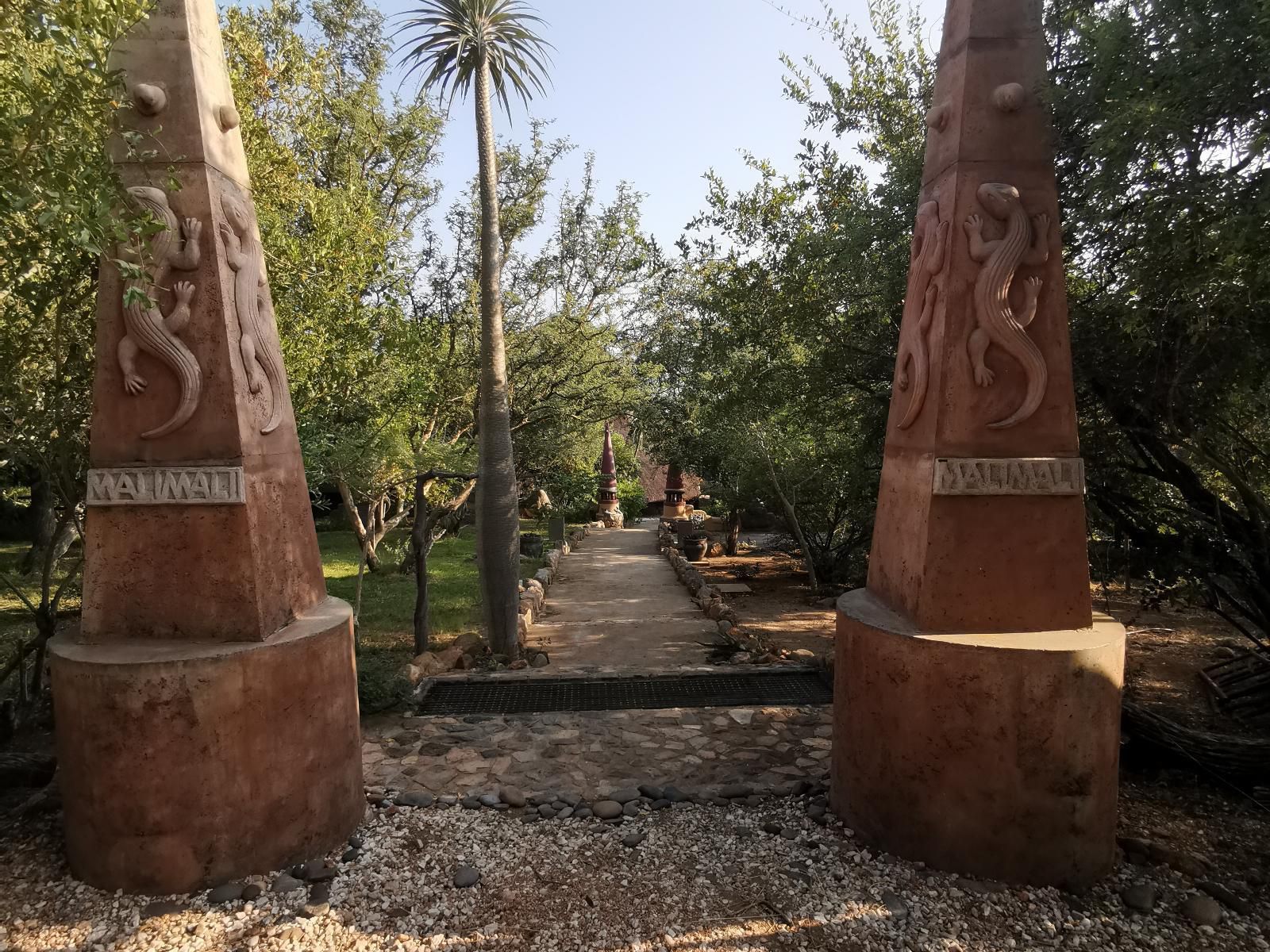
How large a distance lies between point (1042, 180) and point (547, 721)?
456cm

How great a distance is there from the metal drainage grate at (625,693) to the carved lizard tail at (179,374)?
10.6 ft

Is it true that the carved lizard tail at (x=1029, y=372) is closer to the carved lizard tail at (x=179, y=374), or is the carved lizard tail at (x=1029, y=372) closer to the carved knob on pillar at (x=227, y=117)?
the carved lizard tail at (x=179, y=374)

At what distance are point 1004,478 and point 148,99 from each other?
4.17 metres

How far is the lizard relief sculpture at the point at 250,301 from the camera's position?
346cm

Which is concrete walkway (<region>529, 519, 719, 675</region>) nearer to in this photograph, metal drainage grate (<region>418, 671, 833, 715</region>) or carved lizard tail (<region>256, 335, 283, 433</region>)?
metal drainage grate (<region>418, 671, 833, 715</region>)

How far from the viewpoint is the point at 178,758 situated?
3086 mm

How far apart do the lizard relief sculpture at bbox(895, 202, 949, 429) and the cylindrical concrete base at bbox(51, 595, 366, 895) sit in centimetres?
316

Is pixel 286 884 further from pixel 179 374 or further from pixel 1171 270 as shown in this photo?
pixel 1171 270

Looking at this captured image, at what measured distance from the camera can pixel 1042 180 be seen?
3.42 m

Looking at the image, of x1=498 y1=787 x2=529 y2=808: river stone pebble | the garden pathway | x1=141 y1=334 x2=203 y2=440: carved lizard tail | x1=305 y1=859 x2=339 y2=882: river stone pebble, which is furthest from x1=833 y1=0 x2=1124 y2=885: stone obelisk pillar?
x1=141 y1=334 x2=203 y2=440: carved lizard tail

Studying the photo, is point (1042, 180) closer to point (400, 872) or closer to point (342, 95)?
point (400, 872)

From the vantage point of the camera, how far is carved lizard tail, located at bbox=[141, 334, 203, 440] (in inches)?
129

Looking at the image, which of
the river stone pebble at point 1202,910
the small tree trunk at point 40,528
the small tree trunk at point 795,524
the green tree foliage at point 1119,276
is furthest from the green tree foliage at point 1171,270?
the small tree trunk at point 40,528

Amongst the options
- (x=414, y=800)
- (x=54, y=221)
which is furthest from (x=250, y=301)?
(x=414, y=800)
